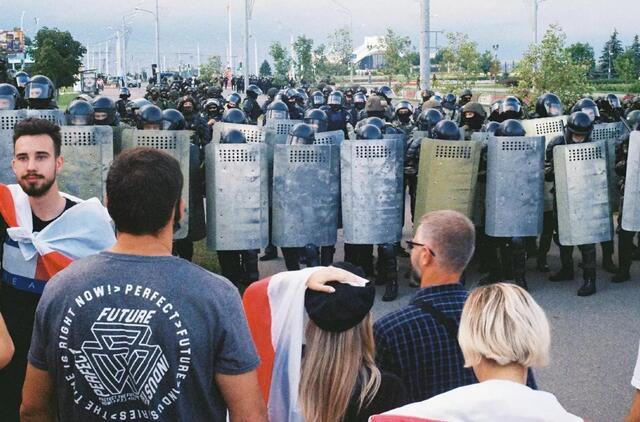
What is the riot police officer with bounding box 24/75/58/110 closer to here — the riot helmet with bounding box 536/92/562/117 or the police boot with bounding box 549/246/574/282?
the riot helmet with bounding box 536/92/562/117

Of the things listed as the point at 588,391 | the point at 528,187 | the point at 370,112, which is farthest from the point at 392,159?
the point at 370,112

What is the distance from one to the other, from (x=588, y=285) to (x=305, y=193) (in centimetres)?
318

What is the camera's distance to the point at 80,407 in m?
2.99

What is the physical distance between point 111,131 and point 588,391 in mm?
5186

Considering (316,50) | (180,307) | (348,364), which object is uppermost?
(316,50)

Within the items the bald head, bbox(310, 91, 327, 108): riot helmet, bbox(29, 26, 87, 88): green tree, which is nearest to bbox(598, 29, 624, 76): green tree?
bbox(29, 26, 87, 88): green tree

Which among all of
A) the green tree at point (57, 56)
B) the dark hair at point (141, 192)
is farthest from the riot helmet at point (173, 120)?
the green tree at point (57, 56)

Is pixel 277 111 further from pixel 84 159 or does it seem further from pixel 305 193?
pixel 84 159

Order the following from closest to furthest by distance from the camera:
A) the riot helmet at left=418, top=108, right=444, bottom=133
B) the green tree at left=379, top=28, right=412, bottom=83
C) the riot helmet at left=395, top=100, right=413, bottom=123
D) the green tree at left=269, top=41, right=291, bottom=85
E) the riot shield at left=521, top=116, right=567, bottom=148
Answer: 1. the riot shield at left=521, top=116, right=567, bottom=148
2. the riot helmet at left=418, top=108, right=444, bottom=133
3. the riot helmet at left=395, top=100, right=413, bottom=123
4. the green tree at left=379, top=28, right=412, bottom=83
5. the green tree at left=269, top=41, right=291, bottom=85

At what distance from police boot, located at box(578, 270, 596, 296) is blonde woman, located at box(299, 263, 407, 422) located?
7.12 metres

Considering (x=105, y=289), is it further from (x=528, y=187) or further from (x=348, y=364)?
(x=528, y=187)

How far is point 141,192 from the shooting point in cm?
290

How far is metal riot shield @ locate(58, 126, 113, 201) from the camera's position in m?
9.15

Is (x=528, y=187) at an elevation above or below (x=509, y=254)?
above
